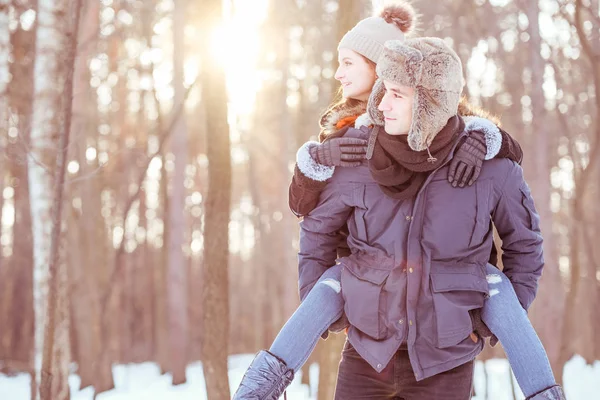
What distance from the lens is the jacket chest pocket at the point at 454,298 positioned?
2414 mm

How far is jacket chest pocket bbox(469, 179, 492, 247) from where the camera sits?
2486mm

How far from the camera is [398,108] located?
2.55 m

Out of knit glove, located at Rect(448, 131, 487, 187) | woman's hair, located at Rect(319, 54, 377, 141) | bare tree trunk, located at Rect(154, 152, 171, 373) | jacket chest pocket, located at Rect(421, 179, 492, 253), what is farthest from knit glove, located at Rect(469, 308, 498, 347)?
bare tree trunk, located at Rect(154, 152, 171, 373)

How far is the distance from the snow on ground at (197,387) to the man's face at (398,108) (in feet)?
23.7

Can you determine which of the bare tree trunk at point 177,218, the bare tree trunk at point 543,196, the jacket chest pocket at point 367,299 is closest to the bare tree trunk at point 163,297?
the bare tree trunk at point 177,218

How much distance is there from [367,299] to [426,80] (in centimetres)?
81

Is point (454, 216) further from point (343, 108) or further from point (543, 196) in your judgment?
point (543, 196)

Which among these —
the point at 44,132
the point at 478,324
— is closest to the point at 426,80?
the point at 478,324

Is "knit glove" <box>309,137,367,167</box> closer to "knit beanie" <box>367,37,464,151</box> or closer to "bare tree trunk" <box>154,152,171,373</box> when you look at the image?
"knit beanie" <box>367,37,464,151</box>

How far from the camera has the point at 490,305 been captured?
2477 millimetres

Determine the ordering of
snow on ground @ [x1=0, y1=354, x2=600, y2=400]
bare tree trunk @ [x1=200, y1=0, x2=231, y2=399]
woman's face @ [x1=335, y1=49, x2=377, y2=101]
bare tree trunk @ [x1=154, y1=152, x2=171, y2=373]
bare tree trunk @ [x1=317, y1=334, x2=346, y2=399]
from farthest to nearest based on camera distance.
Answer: bare tree trunk @ [x1=154, y1=152, x2=171, y2=373] < snow on ground @ [x1=0, y1=354, x2=600, y2=400] < bare tree trunk @ [x1=317, y1=334, x2=346, y2=399] < bare tree trunk @ [x1=200, y1=0, x2=231, y2=399] < woman's face @ [x1=335, y1=49, x2=377, y2=101]

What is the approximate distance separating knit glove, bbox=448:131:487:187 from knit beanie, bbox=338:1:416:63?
0.73 meters

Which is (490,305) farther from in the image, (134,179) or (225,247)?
(134,179)

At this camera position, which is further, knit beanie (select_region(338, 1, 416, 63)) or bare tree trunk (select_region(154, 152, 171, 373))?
bare tree trunk (select_region(154, 152, 171, 373))
